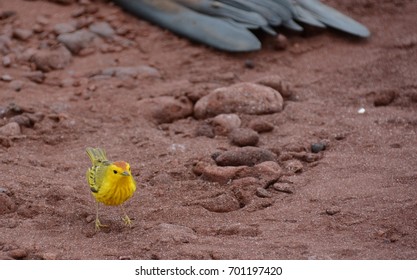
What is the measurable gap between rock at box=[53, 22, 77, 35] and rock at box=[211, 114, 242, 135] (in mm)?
2191

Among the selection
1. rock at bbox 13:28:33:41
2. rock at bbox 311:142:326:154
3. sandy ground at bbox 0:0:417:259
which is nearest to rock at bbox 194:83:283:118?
sandy ground at bbox 0:0:417:259

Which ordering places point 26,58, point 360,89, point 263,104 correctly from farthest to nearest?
point 26,58 → point 360,89 → point 263,104

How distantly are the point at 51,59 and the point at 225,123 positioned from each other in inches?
77.5

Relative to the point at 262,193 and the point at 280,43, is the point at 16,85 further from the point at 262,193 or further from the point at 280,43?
the point at 262,193

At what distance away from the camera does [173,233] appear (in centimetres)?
445

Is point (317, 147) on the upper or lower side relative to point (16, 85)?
upper

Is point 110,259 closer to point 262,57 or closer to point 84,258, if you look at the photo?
point 84,258

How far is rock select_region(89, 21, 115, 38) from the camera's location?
25.0 feet

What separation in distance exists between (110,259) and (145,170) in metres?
1.31

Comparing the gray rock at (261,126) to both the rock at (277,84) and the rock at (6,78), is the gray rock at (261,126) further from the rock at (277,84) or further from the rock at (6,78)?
the rock at (6,78)

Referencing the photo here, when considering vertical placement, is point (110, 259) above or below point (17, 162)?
above

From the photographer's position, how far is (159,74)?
23.2 feet

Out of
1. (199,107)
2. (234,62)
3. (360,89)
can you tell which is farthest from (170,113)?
(360,89)

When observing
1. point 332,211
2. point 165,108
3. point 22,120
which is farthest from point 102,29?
point 332,211
